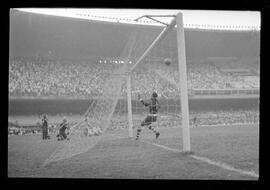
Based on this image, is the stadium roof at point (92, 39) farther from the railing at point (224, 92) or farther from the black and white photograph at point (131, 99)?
the railing at point (224, 92)

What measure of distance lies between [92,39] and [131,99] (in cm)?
705

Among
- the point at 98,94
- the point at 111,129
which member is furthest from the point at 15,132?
the point at 98,94

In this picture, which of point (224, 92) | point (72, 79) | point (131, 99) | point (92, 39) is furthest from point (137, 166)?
point (224, 92)

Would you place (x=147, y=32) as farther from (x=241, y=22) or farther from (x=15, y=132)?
(x=241, y=22)

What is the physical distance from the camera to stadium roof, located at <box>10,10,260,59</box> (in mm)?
20266

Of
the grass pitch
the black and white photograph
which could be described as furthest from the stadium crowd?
the grass pitch

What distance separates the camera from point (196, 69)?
27.1m

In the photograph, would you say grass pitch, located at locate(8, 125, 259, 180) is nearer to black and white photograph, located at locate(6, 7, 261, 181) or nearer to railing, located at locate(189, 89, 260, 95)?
black and white photograph, located at locate(6, 7, 261, 181)

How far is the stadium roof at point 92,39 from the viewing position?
20.3 meters

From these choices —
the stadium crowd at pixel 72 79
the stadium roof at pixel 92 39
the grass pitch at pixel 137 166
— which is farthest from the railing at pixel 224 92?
the grass pitch at pixel 137 166

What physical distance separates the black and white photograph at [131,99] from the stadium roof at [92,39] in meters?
0.08

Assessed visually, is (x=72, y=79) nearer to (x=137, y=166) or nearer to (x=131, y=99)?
(x=131, y=99)

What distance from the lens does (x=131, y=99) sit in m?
19.2
